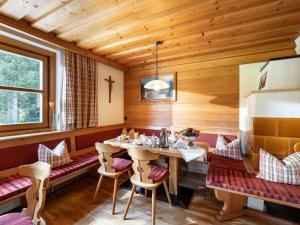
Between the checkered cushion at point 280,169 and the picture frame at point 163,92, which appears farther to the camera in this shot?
the picture frame at point 163,92

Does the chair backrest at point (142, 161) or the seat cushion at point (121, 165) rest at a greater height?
the chair backrest at point (142, 161)

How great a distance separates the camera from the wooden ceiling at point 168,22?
1.75m

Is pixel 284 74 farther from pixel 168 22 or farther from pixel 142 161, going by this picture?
pixel 142 161

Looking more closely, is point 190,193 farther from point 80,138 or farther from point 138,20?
point 138,20

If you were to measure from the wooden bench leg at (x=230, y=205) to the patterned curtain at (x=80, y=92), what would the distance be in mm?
2518

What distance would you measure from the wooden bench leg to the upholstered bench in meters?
1.90

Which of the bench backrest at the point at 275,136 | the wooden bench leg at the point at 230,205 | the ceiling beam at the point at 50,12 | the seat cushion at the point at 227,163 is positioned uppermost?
the ceiling beam at the point at 50,12

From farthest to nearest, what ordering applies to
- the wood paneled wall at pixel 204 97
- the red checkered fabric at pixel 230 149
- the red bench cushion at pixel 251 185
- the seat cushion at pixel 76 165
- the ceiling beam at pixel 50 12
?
1. the wood paneled wall at pixel 204 97
2. the red checkered fabric at pixel 230 149
3. the seat cushion at pixel 76 165
4. the ceiling beam at pixel 50 12
5. the red bench cushion at pixel 251 185

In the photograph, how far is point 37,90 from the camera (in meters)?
2.61

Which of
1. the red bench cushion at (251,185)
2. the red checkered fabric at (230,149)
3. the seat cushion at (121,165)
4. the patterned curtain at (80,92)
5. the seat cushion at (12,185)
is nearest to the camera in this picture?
the red bench cushion at (251,185)

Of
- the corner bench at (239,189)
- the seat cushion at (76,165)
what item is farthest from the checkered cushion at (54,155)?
the corner bench at (239,189)

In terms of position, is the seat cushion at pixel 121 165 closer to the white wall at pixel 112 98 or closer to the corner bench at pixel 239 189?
the corner bench at pixel 239 189

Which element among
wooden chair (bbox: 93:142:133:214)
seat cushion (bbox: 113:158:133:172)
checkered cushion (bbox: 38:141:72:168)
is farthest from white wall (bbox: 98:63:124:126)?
wooden chair (bbox: 93:142:133:214)

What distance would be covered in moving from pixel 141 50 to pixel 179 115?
5.25 ft
